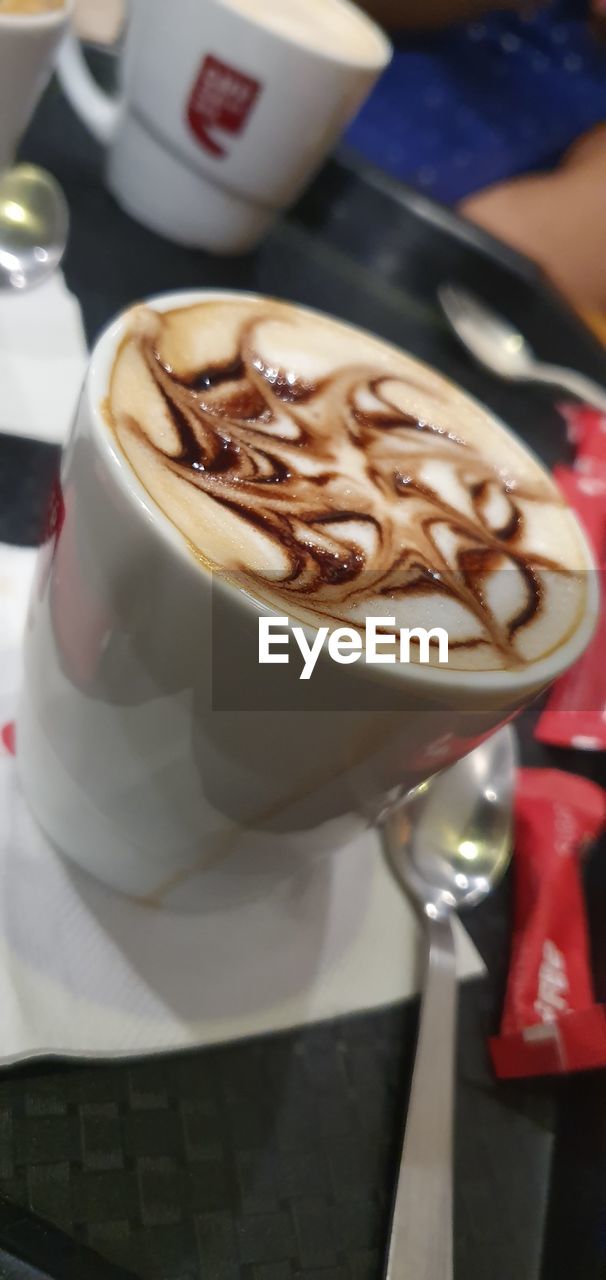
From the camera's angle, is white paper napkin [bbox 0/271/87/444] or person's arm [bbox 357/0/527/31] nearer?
white paper napkin [bbox 0/271/87/444]

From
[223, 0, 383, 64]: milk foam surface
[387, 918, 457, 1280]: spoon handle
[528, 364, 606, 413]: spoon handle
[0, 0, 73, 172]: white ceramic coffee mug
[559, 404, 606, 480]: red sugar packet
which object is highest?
[223, 0, 383, 64]: milk foam surface

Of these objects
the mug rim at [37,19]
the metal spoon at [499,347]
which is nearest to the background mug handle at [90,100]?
the mug rim at [37,19]

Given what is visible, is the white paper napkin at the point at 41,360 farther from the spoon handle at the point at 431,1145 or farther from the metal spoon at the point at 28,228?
the spoon handle at the point at 431,1145

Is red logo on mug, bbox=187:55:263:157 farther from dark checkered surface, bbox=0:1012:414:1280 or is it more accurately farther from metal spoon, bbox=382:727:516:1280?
dark checkered surface, bbox=0:1012:414:1280

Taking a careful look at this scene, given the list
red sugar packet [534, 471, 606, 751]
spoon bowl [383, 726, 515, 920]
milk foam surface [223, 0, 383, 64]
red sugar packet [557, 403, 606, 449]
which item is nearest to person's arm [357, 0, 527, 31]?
milk foam surface [223, 0, 383, 64]
